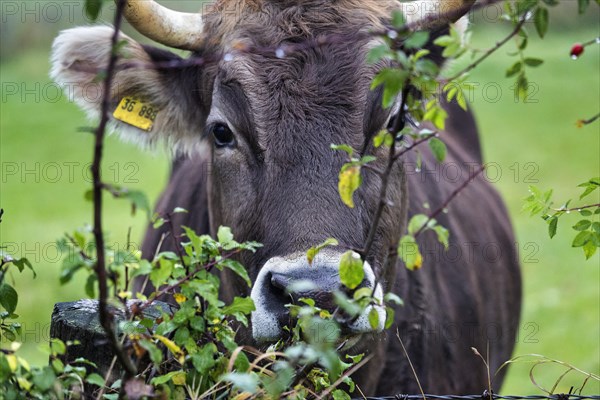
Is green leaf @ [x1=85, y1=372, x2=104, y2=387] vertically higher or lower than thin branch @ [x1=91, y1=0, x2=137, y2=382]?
lower

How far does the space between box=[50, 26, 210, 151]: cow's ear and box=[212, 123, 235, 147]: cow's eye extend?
264 mm

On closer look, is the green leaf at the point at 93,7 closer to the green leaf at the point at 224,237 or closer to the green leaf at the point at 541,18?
the green leaf at the point at 224,237

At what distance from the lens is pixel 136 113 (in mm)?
4246

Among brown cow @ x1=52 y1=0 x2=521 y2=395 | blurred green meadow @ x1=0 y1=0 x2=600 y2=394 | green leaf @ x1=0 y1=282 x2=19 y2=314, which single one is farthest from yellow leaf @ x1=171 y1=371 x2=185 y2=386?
blurred green meadow @ x1=0 y1=0 x2=600 y2=394

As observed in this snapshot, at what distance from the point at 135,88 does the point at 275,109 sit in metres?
0.99

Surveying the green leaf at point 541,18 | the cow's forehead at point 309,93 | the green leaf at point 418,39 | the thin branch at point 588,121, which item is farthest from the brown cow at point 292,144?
the green leaf at point 418,39

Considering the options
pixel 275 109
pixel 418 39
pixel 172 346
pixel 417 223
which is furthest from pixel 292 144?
pixel 418 39

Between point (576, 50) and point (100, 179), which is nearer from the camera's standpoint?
point (100, 179)

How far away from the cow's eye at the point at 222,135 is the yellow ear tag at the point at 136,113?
552 millimetres

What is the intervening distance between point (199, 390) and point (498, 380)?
3.69 metres

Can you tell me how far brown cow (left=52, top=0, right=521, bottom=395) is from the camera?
10.7 ft

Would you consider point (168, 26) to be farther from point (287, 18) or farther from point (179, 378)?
point (179, 378)

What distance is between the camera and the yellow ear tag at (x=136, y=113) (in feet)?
13.9

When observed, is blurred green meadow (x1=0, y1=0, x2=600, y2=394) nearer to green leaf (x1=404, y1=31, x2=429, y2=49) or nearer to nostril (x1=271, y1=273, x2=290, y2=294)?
nostril (x1=271, y1=273, x2=290, y2=294)
